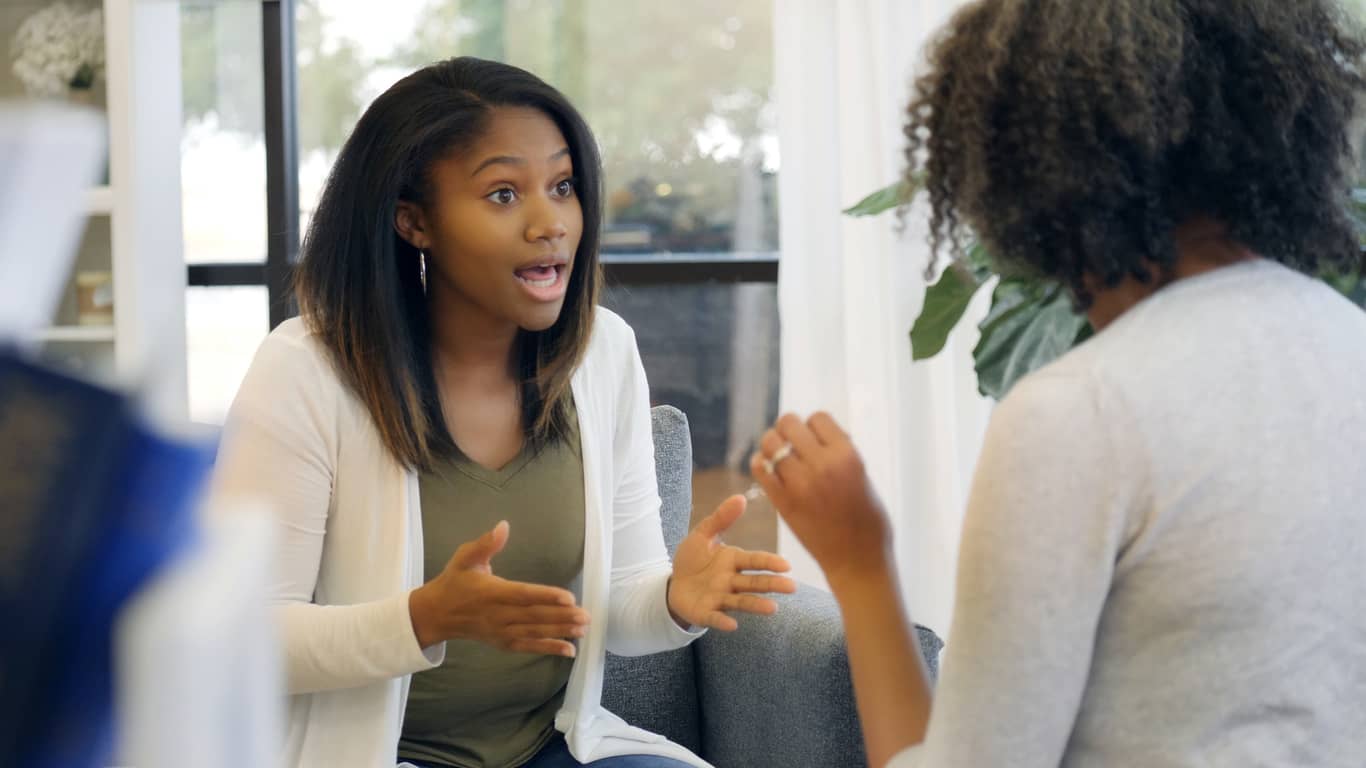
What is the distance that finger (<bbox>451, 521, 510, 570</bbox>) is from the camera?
1185 millimetres

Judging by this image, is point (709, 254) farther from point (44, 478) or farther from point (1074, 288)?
point (44, 478)

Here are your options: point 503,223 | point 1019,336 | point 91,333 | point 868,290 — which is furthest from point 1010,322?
point 91,333

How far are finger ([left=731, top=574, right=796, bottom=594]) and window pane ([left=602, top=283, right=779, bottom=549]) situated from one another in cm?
200

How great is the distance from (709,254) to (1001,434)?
2636mm

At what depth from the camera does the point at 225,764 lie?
0.26 m

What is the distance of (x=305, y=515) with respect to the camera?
55.5 inches

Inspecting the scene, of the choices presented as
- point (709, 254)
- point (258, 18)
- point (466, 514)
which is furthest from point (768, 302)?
point (466, 514)

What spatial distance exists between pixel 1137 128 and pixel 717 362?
2622mm

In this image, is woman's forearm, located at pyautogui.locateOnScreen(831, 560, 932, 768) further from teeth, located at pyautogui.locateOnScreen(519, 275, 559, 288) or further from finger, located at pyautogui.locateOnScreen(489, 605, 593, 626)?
teeth, located at pyautogui.locateOnScreen(519, 275, 559, 288)

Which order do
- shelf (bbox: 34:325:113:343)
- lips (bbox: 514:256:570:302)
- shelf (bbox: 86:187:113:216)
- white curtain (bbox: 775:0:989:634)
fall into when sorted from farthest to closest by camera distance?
1. shelf (bbox: 86:187:113:216)
2. shelf (bbox: 34:325:113:343)
3. white curtain (bbox: 775:0:989:634)
4. lips (bbox: 514:256:570:302)

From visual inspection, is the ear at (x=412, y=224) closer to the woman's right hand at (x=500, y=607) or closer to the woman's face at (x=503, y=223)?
the woman's face at (x=503, y=223)

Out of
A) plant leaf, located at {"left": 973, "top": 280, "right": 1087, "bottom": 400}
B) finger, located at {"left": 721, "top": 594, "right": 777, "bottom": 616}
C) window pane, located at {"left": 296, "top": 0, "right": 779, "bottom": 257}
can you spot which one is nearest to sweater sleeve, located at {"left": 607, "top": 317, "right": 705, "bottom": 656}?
finger, located at {"left": 721, "top": 594, "right": 777, "bottom": 616}

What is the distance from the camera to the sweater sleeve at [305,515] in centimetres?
133

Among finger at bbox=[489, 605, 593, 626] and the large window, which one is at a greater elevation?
the large window
